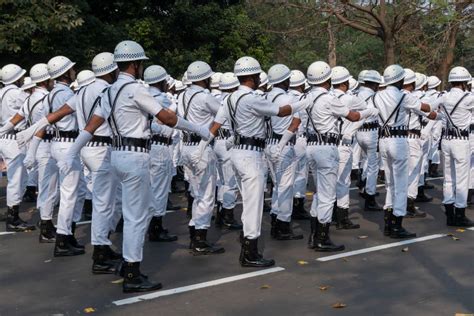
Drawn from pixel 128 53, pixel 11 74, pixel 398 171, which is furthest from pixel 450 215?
pixel 11 74

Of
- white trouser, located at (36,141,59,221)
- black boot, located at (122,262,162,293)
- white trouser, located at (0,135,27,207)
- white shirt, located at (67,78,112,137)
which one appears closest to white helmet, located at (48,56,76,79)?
white shirt, located at (67,78,112,137)

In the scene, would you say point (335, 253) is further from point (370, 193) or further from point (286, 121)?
point (370, 193)

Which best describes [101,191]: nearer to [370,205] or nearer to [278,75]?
[278,75]

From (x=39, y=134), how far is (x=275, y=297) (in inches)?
140

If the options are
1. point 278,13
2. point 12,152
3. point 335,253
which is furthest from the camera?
point 278,13

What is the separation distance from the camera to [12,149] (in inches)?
419

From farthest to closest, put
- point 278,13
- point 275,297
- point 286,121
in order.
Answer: point 278,13, point 286,121, point 275,297

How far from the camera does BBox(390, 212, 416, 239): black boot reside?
9.55 m

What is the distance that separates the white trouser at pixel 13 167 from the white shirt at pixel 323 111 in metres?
4.54

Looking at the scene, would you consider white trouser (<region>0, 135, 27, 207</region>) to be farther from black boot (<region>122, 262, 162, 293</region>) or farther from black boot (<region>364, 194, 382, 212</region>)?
black boot (<region>364, 194, 382, 212</region>)

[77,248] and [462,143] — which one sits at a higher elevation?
[462,143]

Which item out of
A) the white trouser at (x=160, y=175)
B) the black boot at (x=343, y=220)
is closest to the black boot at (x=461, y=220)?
the black boot at (x=343, y=220)

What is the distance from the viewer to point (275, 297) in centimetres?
681

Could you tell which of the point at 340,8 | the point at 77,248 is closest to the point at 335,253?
the point at 77,248
